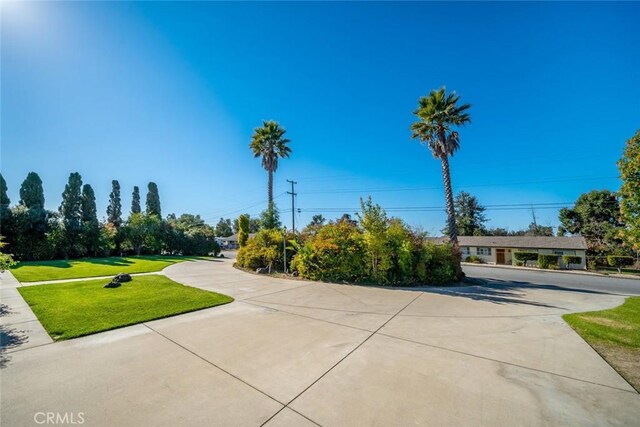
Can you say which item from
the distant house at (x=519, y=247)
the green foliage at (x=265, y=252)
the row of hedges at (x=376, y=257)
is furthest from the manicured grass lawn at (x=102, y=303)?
the distant house at (x=519, y=247)

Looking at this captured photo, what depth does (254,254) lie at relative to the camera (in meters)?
16.7

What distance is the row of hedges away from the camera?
11711 millimetres

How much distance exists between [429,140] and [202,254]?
29658 millimetres

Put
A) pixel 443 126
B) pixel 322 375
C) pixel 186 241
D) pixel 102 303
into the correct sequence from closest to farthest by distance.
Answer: pixel 322 375 < pixel 102 303 < pixel 443 126 < pixel 186 241

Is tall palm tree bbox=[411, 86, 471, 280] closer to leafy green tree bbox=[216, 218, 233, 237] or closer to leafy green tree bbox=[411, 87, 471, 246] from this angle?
leafy green tree bbox=[411, 87, 471, 246]

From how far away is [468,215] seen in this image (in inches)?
1677

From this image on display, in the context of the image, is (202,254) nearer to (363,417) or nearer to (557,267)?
(363,417)

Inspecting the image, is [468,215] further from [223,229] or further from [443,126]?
[223,229]

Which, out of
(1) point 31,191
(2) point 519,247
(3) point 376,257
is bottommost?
(2) point 519,247

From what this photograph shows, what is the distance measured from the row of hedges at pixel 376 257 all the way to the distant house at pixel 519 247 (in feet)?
50.0

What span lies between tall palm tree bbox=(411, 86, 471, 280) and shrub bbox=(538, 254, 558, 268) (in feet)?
58.0

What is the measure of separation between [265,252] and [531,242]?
1241 inches

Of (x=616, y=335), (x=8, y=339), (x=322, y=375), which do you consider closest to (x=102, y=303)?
(x=8, y=339)

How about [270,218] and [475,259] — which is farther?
[475,259]
